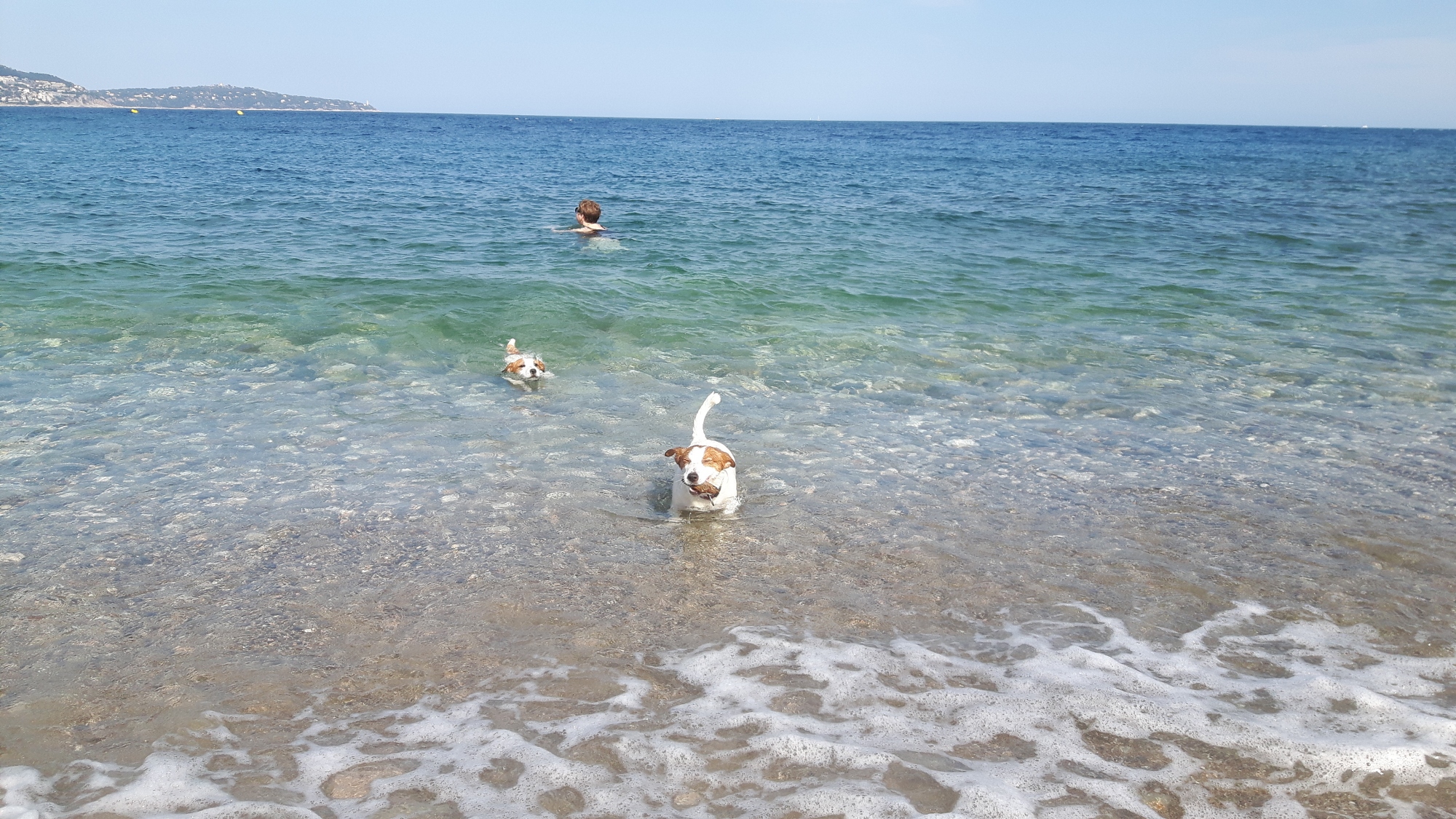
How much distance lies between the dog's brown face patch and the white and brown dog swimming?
3944 millimetres

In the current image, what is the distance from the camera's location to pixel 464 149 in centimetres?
5584

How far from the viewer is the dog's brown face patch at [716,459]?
21.0 feet

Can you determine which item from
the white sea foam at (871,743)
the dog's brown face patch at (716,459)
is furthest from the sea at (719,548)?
the dog's brown face patch at (716,459)

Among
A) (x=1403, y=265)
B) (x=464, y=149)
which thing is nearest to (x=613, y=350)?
(x=1403, y=265)

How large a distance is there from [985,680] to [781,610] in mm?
1251

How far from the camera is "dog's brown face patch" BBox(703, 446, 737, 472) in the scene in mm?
6387

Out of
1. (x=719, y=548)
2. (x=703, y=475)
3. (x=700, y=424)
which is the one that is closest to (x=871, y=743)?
(x=719, y=548)

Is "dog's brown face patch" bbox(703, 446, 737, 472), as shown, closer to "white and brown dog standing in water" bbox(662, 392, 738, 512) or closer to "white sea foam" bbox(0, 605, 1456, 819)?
"white and brown dog standing in water" bbox(662, 392, 738, 512)

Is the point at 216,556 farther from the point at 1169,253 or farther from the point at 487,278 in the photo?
the point at 1169,253

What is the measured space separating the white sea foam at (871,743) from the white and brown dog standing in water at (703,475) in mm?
1560

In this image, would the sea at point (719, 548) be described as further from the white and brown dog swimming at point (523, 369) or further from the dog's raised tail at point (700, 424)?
the dog's raised tail at point (700, 424)

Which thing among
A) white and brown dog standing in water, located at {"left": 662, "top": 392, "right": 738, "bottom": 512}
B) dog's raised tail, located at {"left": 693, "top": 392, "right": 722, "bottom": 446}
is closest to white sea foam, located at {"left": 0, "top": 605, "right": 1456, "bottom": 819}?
white and brown dog standing in water, located at {"left": 662, "top": 392, "right": 738, "bottom": 512}

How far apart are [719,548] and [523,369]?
4.45 metres

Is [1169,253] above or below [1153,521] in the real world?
above
